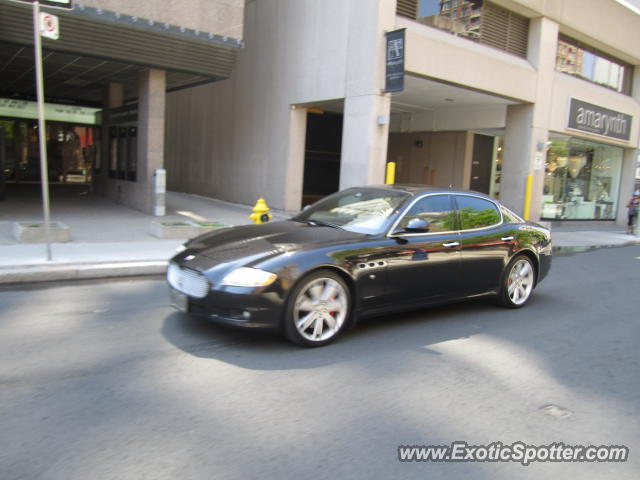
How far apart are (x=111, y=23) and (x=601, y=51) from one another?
18.8 metres

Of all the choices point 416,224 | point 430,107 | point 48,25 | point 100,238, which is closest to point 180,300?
point 416,224

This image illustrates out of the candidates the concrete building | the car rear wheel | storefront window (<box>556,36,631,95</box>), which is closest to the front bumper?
the car rear wheel

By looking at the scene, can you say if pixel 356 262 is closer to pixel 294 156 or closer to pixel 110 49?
pixel 110 49

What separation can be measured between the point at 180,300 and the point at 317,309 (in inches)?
50.1

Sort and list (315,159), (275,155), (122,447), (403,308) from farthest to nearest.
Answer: (315,159), (275,155), (403,308), (122,447)

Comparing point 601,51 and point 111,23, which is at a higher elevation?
point 601,51

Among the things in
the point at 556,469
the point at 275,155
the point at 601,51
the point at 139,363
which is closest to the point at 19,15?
the point at 275,155

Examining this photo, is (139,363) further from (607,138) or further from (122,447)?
(607,138)

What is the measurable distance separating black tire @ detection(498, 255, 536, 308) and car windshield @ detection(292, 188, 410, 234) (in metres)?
1.84

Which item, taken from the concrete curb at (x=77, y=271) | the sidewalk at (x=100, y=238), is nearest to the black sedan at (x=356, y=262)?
the concrete curb at (x=77, y=271)

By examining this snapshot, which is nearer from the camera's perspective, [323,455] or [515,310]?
[323,455]

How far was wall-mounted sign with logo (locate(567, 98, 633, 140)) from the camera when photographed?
19.3 m

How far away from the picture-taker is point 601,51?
837 inches

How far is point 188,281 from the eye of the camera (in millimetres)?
4848
